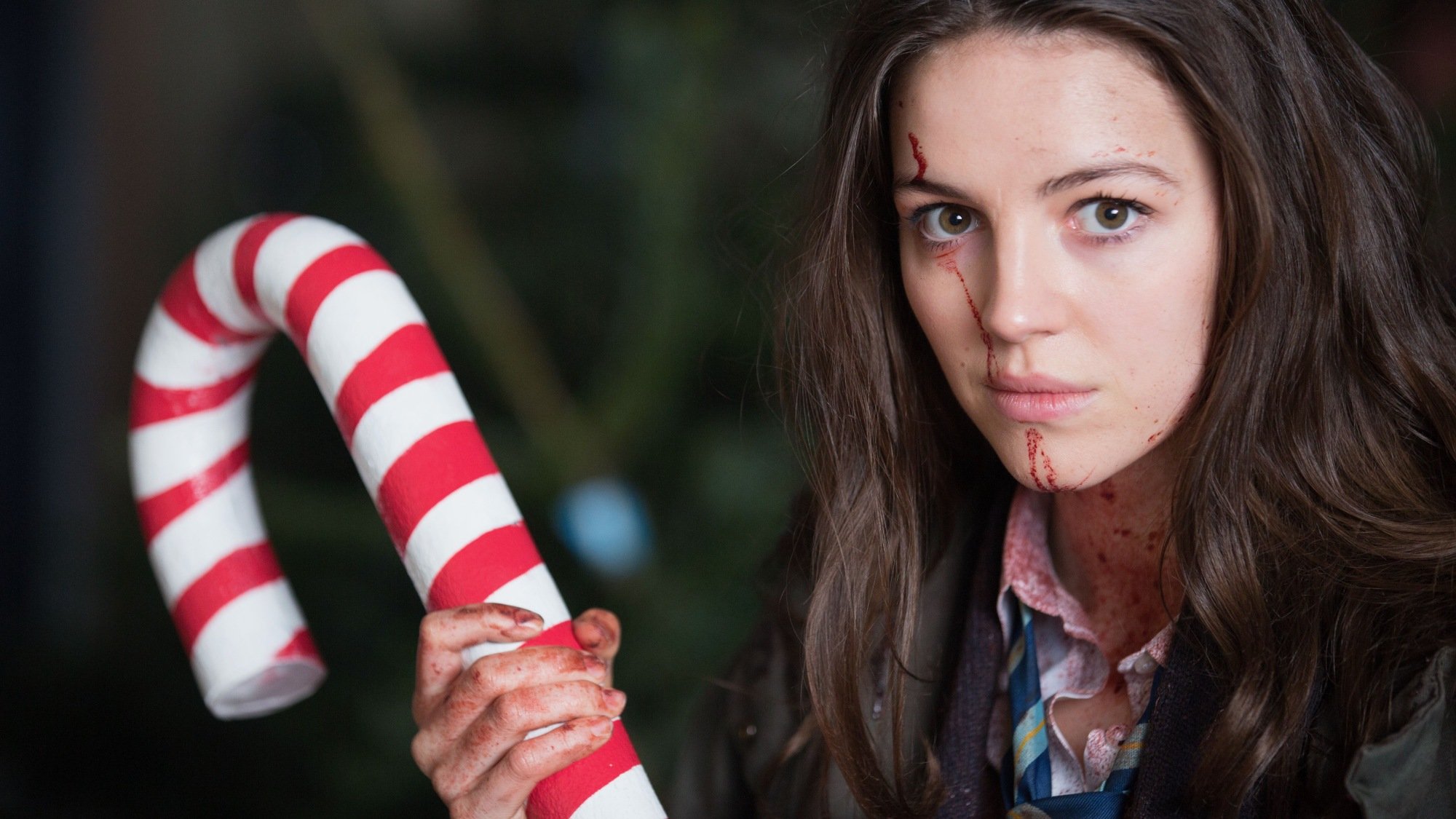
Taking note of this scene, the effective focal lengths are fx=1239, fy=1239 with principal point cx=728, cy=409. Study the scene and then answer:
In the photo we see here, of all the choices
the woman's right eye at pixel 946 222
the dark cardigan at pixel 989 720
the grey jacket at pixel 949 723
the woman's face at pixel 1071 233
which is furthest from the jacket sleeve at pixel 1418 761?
the woman's right eye at pixel 946 222

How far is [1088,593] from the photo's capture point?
3.92ft

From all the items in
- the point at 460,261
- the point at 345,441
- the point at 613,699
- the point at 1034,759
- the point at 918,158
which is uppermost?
the point at 460,261

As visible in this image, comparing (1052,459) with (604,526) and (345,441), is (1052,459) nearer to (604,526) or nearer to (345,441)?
(345,441)

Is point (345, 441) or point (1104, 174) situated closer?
point (1104, 174)

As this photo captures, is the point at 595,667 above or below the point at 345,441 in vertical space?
below

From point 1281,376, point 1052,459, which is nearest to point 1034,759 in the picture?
point 1052,459

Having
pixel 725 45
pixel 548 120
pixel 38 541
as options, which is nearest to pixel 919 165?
pixel 725 45

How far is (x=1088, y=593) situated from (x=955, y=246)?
1.24 ft

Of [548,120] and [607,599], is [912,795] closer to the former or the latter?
[607,599]

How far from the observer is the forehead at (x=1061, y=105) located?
95 centimetres

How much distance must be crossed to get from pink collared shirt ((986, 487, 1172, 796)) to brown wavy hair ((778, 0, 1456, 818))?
0.08 metres

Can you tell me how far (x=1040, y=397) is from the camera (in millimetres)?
1019

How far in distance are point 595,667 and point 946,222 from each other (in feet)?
1.55

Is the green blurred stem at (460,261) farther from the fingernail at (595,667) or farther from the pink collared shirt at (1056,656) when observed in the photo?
the fingernail at (595,667)
